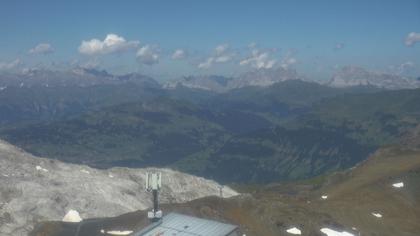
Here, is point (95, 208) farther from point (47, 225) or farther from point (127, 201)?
point (47, 225)

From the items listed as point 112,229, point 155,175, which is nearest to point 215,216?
point 112,229

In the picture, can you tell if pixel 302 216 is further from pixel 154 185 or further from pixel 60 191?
pixel 60 191

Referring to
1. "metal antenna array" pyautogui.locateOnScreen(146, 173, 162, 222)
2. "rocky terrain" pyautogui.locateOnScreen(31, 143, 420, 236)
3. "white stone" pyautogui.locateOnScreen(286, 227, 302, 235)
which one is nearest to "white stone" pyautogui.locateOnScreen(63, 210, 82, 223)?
"rocky terrain" pyautogui.locateOnScreen(31, 143, 420, 236)

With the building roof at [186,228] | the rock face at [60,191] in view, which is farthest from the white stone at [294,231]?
the rock face at [60,191]

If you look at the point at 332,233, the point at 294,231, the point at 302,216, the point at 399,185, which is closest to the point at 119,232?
the point at 294,231

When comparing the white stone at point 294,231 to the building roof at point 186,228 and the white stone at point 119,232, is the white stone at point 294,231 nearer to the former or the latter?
the building roof at point 186,228

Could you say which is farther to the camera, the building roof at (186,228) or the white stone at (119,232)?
the white stone at (119,232)
